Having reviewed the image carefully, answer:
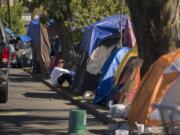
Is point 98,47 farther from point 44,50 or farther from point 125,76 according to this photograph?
point 44,50

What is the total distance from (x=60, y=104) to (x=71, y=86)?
4272 millimetres

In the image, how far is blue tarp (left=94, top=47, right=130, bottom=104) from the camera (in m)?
17.9

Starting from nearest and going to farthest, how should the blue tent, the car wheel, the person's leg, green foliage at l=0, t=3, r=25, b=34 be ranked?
1. the car wheel
2. the person's leg
3. the blue tent
4. green foliage at l=0, t=3, r=25, b=34

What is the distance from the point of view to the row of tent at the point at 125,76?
33.1ft

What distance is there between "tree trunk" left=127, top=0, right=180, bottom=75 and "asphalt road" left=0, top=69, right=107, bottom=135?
6.46ft

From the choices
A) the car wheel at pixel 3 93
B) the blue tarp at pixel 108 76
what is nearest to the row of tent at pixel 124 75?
the blue tarp at pixel 108 76

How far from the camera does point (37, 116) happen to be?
15.4 metres

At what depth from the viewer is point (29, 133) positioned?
12.5 meters

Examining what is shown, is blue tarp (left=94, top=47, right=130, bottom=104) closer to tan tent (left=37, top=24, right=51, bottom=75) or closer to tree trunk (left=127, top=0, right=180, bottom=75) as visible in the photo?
tree trunk (left=127, top=0, right=180, bottom=75)

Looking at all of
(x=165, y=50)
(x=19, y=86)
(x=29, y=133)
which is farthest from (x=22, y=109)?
(x=19, y=86)

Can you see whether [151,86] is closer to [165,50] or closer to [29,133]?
[165,50]

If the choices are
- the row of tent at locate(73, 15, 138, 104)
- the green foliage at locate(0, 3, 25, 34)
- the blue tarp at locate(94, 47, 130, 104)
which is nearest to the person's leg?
the row of tent at locate(73, 15, 138, 104)

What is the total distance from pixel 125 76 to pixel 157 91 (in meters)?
6.47

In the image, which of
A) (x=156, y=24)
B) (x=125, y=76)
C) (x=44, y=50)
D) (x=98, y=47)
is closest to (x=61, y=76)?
(x=98, y=47)
